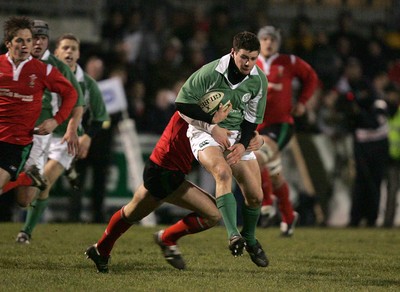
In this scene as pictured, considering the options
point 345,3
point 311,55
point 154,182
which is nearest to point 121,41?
point 311,55

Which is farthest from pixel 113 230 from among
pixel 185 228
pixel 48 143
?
pixel 48 143

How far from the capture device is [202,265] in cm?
984

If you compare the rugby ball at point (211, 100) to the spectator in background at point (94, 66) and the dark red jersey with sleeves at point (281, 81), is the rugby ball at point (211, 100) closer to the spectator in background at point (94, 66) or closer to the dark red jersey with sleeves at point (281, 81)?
the dark red jersey with sleeves at point (281, 81)

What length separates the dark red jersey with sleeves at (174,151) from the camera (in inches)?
356

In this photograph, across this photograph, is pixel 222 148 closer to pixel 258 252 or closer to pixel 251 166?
pixel 251 166

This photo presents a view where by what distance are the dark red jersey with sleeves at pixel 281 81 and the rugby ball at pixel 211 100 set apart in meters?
4.16

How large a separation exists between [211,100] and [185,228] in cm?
119

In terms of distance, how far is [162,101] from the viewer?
Result: 56.1ft

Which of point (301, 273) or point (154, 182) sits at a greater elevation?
point (154, 182)

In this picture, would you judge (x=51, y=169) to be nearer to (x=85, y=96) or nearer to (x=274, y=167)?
(x=85, y=96)

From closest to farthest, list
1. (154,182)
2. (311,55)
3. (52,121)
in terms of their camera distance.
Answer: (154,182), (52,121), (311,55)

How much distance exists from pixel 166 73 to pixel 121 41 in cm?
106

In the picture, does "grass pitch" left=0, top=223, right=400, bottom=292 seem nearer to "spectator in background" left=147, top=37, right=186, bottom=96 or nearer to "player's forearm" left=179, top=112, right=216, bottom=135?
"player's forearm" left=179, top=112, right=216, bottom=135

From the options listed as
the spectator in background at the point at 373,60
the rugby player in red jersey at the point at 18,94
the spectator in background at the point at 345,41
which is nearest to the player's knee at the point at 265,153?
the rugby player in red jersey at the point at 18,94
